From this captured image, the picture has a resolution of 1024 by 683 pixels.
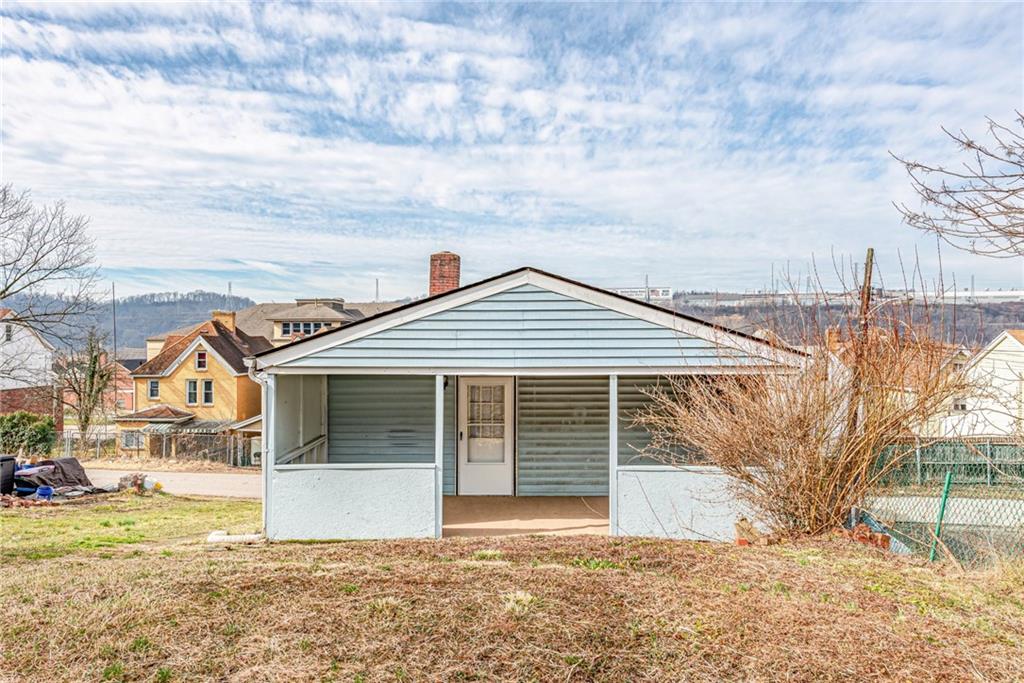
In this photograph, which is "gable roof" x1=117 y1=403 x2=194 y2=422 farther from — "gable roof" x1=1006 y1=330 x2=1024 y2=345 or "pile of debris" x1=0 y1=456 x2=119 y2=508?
"gable roof" x1=1006 y1=330 x2=1024 y2=345

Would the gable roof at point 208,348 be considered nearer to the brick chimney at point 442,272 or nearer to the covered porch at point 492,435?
the covered porch at point 492,435

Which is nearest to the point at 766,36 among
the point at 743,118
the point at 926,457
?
the point at 743,118

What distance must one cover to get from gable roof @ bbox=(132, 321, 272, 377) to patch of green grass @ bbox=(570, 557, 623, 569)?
31026mm

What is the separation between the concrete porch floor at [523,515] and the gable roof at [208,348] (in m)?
27.3

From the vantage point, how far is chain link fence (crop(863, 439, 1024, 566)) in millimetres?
6980

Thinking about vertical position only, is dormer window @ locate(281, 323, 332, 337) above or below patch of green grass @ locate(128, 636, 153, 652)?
above

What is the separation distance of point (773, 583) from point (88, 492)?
54.7ft

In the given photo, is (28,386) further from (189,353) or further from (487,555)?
(487,555)

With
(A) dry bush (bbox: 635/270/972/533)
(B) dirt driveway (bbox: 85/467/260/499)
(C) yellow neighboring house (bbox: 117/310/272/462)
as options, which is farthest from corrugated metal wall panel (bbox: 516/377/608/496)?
(C) yellow neighboring house (bbox: 117/310/272/462)

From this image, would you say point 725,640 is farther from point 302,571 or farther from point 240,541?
point 240,541

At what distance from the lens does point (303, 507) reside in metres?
8.34

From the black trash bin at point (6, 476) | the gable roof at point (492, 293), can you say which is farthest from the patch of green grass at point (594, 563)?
the black trash bin at point (6, 476)

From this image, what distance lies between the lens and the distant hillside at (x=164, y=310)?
123 meters

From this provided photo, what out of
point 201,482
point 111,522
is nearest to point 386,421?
point 111,522
